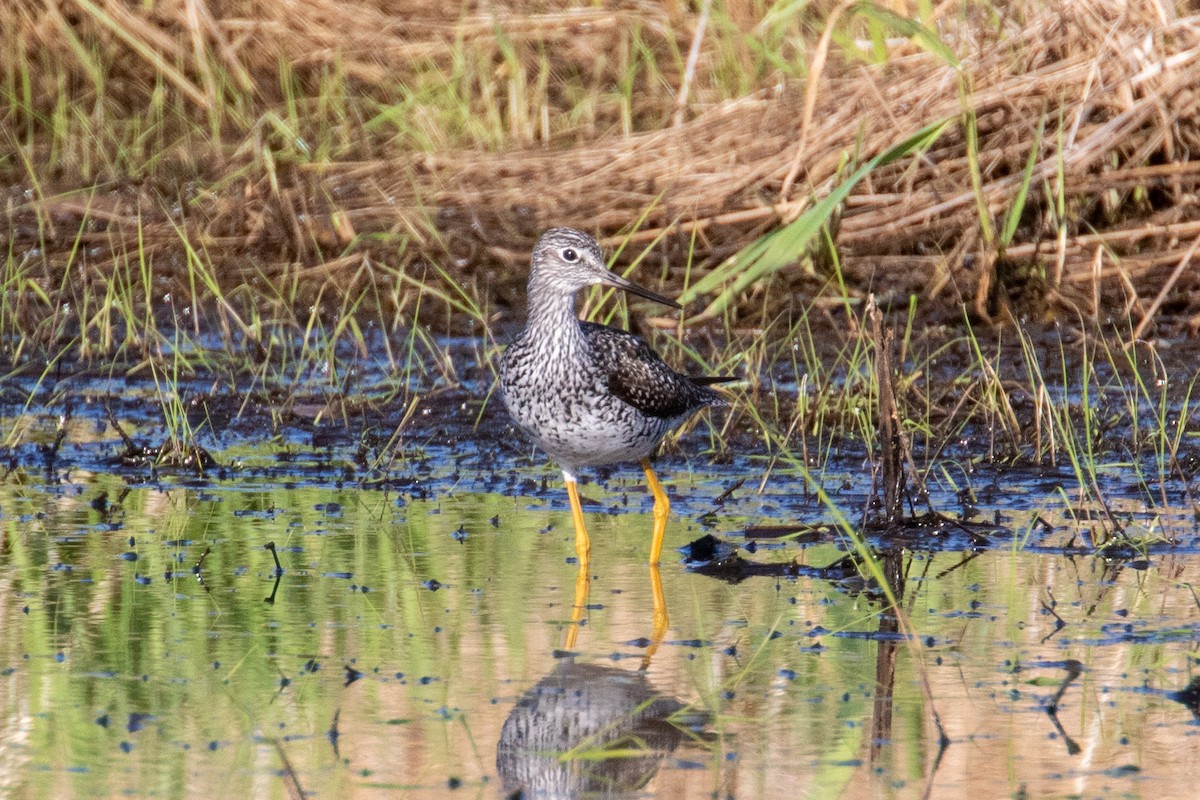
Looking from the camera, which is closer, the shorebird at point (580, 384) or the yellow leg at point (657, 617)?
the yellow leg at point (657, 617)

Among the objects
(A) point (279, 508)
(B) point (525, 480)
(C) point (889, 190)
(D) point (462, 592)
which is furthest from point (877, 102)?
(D) point (462, 592)

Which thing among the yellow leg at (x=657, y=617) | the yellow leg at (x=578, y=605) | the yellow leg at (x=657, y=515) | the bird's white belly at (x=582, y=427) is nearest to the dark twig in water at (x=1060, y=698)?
the yellow leg at (x=657, y=617)

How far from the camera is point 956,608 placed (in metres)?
5.13

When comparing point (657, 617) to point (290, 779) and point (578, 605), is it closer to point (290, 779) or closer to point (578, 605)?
point (578, 605)

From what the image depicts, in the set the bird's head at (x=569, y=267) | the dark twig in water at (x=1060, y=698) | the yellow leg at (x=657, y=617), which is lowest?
the dark twig in water at (x=1060, y=698)

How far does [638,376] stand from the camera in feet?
20.5

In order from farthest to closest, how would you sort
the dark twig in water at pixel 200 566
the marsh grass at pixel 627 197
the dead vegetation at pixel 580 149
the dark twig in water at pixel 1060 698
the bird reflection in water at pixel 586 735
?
1. the dead vegetation at pixel 580 149
2. the marsh grass at pixel 627 197
3. the dark twig in water at pixel 200 566
4. the dark twig in water at pixel 1060 698
5. the bird reflection in water at pixel 586 735

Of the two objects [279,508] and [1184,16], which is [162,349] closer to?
[279,508]

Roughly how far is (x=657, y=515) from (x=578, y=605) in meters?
0.84

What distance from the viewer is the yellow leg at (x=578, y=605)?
191 inches

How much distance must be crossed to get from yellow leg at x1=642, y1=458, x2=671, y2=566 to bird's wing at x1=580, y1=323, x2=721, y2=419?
0.73 ft

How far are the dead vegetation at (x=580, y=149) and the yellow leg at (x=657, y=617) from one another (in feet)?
8.62

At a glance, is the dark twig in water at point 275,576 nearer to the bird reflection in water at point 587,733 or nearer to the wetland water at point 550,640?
the wetland water at point 550,640

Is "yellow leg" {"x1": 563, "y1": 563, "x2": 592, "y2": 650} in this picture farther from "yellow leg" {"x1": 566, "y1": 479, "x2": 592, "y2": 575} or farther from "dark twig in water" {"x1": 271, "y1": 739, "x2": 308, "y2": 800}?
"dark twig in water" {"x1": 271, "y1": 739, "x2": 308, "y2": 800}
